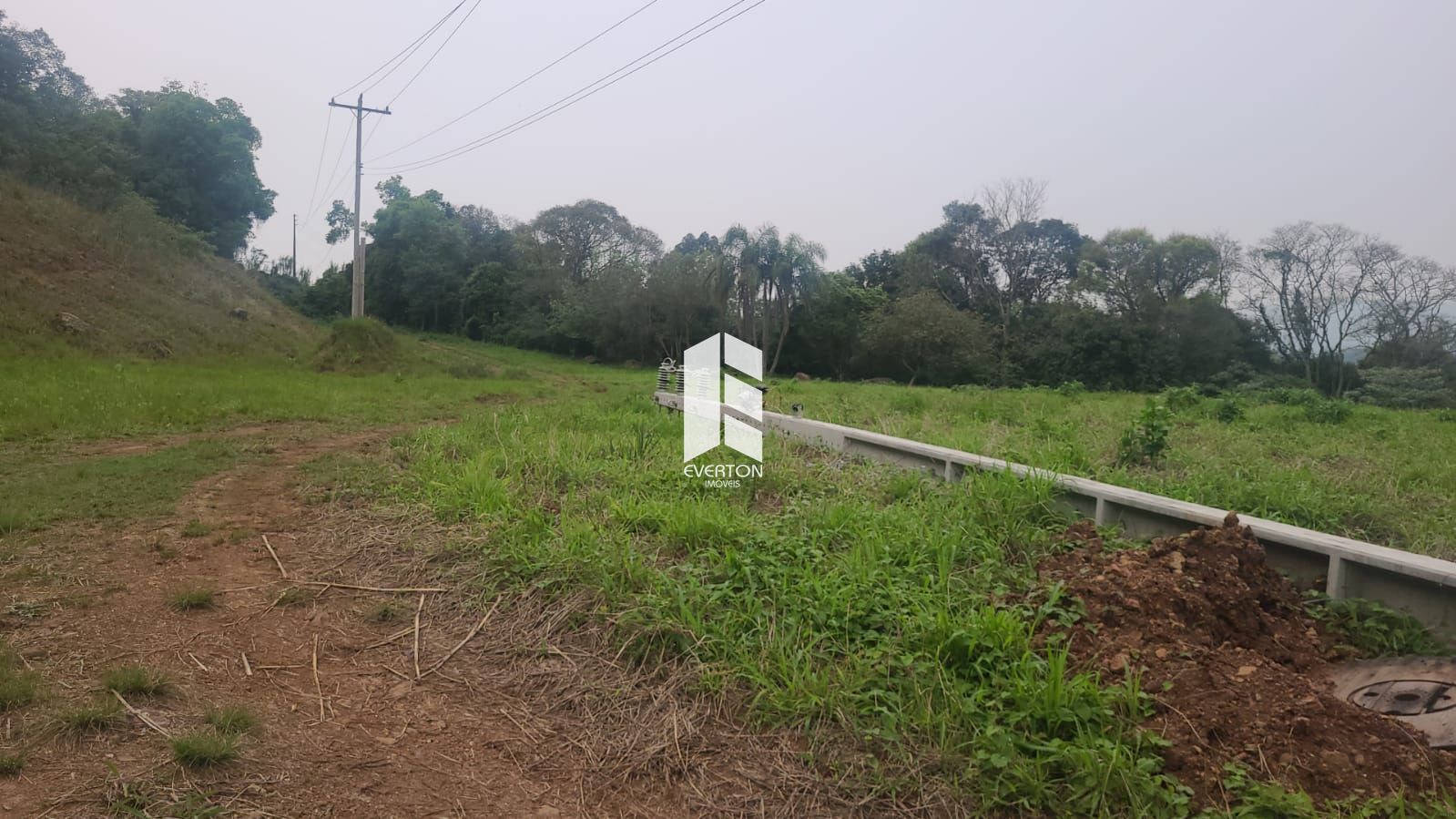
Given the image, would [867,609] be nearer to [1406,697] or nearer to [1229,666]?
[1229,666]

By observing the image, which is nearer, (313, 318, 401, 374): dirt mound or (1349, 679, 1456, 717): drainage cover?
(1349, 679, 1456, 717): drainage cover

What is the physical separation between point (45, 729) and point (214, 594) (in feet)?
3.70

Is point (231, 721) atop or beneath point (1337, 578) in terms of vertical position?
beneath

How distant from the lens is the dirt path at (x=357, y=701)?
185cm

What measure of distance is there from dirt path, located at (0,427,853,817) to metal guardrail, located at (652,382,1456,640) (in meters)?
2.17

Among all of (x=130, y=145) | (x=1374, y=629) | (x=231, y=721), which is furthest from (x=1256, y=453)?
(x=130, y=145)

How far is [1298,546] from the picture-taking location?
2828mm

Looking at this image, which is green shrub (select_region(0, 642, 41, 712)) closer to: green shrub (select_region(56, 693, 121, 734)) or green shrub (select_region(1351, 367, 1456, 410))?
green shrub (select_region(56, 693, 121, 734))

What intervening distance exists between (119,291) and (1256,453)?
61.7 ft

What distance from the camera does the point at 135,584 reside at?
305 cm

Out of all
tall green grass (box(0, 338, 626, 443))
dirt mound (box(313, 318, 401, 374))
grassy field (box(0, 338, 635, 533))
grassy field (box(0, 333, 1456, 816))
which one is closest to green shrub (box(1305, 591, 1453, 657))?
grassy field (box(0, 333, 1456, 816))

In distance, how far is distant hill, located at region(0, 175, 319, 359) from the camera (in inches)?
467

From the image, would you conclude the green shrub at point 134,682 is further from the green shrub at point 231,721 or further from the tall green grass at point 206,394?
the tall green grass at point 206,394

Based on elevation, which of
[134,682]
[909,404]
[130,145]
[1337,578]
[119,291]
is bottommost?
[134,682]
